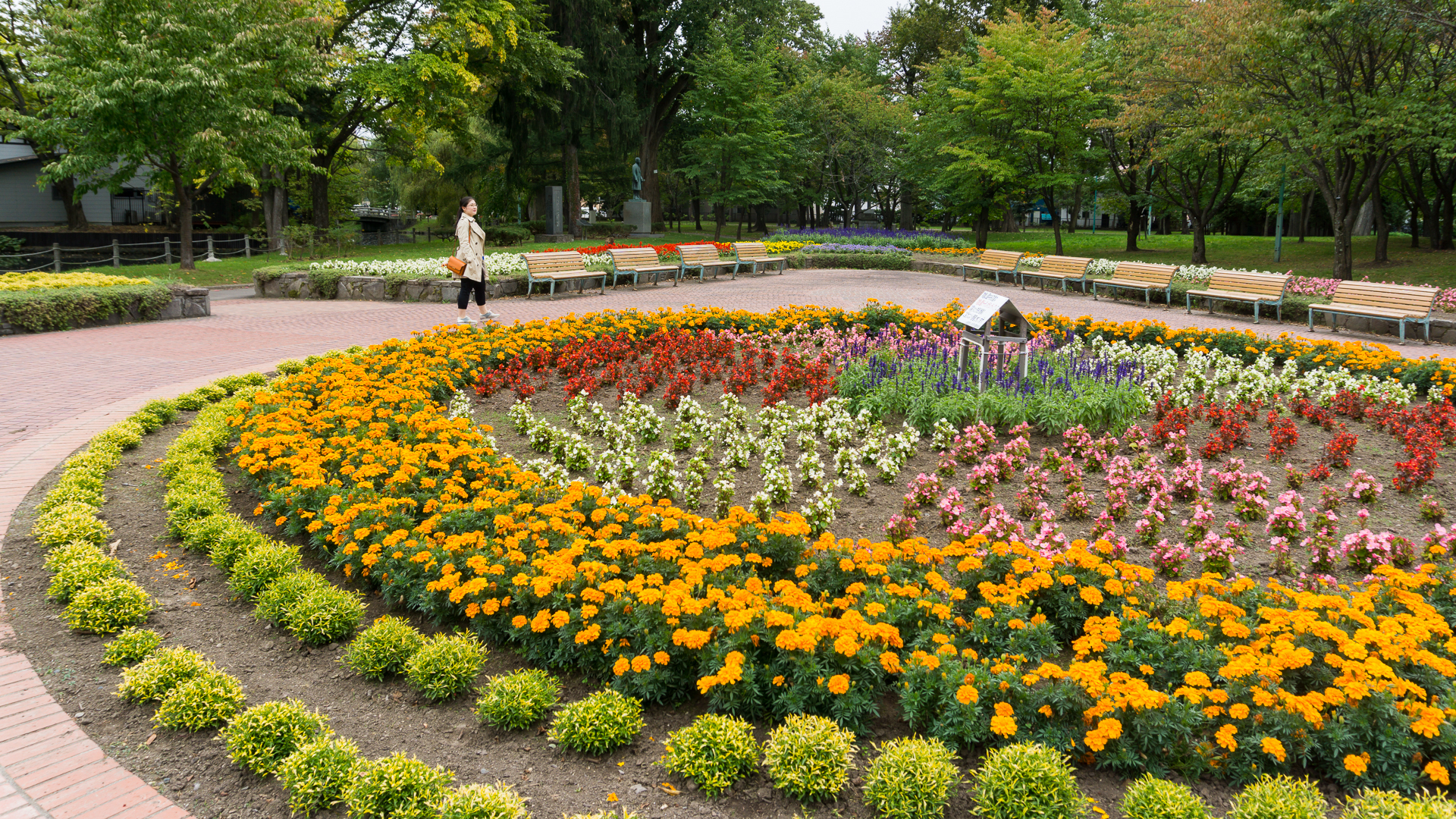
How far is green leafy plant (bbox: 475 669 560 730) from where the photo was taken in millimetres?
3047

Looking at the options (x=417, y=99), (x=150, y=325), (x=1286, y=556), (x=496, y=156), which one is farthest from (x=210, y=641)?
(x=496, y=156)

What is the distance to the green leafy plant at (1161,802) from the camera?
8.04 feet

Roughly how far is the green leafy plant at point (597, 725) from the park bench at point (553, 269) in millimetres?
13425

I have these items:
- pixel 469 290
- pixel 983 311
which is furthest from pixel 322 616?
pixel 469 290

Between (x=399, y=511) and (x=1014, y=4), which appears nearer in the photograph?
(x=399, y=511)

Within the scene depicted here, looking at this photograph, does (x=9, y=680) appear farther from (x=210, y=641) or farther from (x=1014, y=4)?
(x=1014, y=4)

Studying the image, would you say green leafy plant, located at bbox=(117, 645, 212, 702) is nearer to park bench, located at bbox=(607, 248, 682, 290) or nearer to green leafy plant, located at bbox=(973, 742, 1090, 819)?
green leafy plant, located at bbox=(973, 742, 1090, 819)

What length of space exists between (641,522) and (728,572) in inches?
27.8

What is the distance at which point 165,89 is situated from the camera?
18.0 meters

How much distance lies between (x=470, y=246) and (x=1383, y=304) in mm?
12869

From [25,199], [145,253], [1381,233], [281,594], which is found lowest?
[281,594]

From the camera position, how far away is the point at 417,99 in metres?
25.4

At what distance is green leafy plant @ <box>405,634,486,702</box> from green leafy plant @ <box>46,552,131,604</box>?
1807mm

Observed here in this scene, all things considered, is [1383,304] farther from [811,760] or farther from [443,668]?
[443,668]
